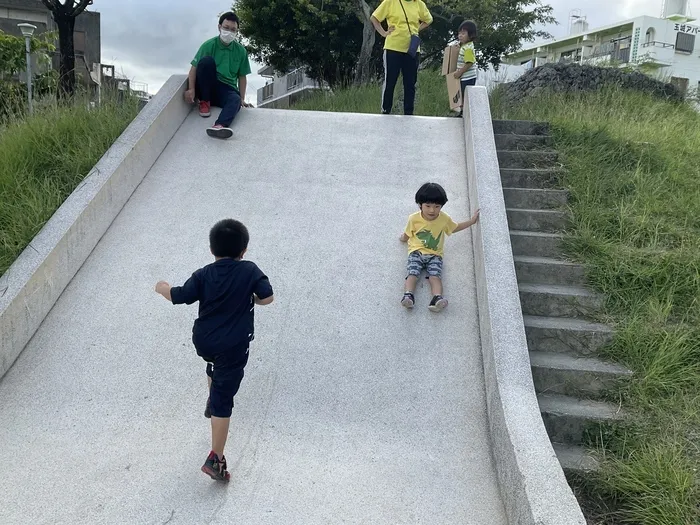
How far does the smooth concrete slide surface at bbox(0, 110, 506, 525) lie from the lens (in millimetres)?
2852

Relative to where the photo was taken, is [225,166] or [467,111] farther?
[467,111]

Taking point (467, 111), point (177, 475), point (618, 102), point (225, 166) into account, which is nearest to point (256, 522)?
point (177, 475)

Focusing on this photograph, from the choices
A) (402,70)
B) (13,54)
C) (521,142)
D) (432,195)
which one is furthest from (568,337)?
(13,54)

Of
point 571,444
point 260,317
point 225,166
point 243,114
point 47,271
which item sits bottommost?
point 571,444

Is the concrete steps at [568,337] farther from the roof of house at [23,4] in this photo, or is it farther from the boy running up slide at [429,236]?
the roof of house at [23,4]

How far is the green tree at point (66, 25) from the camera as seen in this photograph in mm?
9938

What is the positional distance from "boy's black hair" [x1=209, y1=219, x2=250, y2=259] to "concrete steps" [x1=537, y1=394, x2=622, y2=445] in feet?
6.77

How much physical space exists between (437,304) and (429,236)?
605 millimetres

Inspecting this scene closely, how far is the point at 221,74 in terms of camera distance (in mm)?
6719

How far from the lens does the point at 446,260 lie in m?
4.65

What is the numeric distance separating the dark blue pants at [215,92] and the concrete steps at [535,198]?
10.5ft

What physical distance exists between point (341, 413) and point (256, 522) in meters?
0.92

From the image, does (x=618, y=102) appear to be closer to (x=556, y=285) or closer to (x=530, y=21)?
(x=556, y=285)

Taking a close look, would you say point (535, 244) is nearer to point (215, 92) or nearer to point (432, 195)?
point (432, 195)
